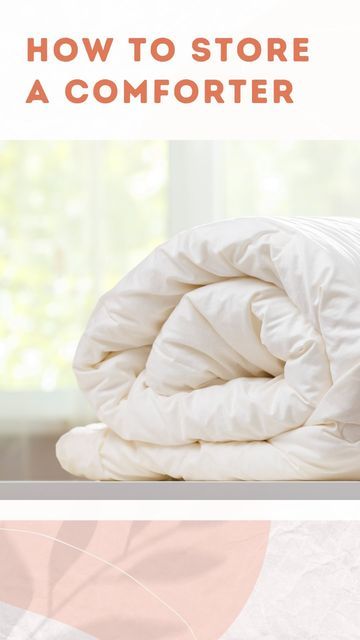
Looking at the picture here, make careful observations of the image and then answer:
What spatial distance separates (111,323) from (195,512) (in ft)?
1.06

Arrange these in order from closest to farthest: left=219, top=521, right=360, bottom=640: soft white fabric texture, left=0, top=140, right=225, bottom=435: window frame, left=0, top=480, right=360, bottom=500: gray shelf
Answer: left=0, top=480, right=360, bottom=500: gray shelf, left=219, top=521, right=360, bottom=640: soft white fabric texture, left=0, top=140, right=225, bottom=435: window frame

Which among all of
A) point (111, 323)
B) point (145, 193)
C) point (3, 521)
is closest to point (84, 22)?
point (145, 193)

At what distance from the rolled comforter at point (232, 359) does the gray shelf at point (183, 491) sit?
2 cm

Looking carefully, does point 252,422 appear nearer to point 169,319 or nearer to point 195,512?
point 169,319

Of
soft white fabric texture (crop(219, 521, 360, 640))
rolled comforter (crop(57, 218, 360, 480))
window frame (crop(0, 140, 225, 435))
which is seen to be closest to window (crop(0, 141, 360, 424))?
window frame (crop(0, 140, 225, 435))

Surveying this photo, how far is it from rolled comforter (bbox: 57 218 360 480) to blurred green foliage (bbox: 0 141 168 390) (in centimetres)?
68

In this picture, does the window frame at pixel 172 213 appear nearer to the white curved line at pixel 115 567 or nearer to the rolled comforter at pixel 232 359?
the white curved line at pixel 115 567

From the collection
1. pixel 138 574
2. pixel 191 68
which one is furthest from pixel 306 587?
pixel 191 68

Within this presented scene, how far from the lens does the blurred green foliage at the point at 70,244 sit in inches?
46.4

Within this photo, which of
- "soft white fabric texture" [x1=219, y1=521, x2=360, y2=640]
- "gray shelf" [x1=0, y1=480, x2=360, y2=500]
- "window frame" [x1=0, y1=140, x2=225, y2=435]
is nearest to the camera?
"gray shelf" [x1=0, y1=480, x2=360, y2=500]

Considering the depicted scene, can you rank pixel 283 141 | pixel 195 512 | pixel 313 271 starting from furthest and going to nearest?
pixel 283 141
pixel 195 512
pixel 313 271

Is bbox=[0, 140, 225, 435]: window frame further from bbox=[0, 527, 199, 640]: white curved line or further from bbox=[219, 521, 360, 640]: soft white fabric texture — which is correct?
bbox=[219, 521, 360, 640]: soft white fabric texture

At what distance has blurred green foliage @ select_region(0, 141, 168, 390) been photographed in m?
1.18

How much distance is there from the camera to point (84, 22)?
1.17m
